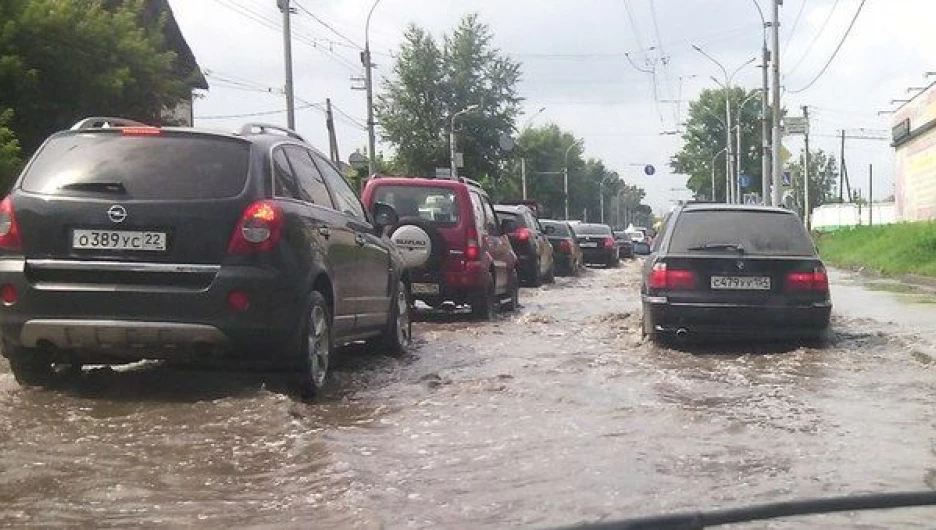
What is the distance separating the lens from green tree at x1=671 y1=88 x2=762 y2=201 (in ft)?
325

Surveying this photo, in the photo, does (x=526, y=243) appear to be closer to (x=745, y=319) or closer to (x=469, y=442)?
(x=745, y=319)

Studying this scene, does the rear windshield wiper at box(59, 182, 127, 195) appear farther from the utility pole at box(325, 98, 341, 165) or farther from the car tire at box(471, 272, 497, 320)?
the utility pole at box(325, 98, 341, 165)

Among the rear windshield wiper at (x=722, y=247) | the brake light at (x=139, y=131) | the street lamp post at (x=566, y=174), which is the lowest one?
the rear windshield wiper at (x=722, y=247)

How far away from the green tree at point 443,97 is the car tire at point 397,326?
140ft

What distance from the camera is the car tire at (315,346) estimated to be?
6.46 metres

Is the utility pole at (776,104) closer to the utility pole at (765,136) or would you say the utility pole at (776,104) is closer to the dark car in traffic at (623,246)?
the utility pole at (765,136)

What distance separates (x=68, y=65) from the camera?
1489 cm

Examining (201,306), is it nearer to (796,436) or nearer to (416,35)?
(796,436)

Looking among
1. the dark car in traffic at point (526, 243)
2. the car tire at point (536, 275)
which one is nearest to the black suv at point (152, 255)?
the dark car in traffic at point (526, 243)

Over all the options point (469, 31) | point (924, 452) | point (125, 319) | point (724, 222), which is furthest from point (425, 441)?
point (469, 31)

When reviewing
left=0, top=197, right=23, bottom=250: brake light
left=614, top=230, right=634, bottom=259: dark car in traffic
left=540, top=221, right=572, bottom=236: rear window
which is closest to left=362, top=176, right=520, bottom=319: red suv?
left=0, top=197, right=23, bottom=250: brake light

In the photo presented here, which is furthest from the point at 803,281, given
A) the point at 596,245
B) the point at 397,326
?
the point at 596,245

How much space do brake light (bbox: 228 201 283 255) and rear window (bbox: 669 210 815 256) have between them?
4.47 metres

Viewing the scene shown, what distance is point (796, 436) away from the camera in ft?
18.6
